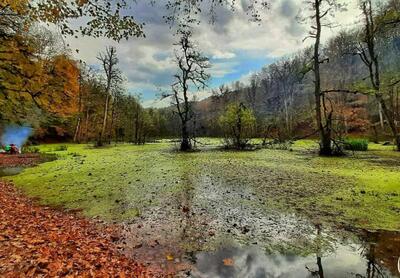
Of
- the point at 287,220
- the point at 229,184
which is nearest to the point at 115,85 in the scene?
the point at 229,184

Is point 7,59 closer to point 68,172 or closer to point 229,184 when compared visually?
point 68,172

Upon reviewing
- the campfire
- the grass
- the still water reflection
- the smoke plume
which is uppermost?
the smoke plume

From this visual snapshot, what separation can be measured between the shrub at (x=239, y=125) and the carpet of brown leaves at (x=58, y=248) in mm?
20173

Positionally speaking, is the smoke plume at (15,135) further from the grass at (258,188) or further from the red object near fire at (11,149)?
the grass at (258,188)

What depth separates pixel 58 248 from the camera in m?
5.11

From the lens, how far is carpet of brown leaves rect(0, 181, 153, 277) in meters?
4.33

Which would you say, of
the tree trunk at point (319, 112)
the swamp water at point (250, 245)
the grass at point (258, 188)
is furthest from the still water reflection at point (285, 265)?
the tree trunk at point (319, 112)

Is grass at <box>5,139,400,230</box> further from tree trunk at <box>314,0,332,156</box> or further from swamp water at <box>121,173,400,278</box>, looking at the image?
tree trunk at <box>314,0,332,156</box>

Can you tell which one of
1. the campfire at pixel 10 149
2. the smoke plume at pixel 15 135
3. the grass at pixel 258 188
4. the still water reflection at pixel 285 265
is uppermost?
the smoke plume at pixel 15 135

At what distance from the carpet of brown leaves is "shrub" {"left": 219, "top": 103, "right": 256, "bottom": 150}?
2017cm

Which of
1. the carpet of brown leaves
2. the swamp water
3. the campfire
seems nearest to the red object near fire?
the campfire

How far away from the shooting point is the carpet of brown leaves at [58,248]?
4328 millimetres

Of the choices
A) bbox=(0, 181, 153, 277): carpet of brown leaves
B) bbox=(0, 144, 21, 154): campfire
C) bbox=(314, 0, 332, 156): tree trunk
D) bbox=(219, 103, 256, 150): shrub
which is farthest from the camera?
bbox=(0, 144, 21, 154): campfire

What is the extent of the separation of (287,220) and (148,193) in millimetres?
4780
